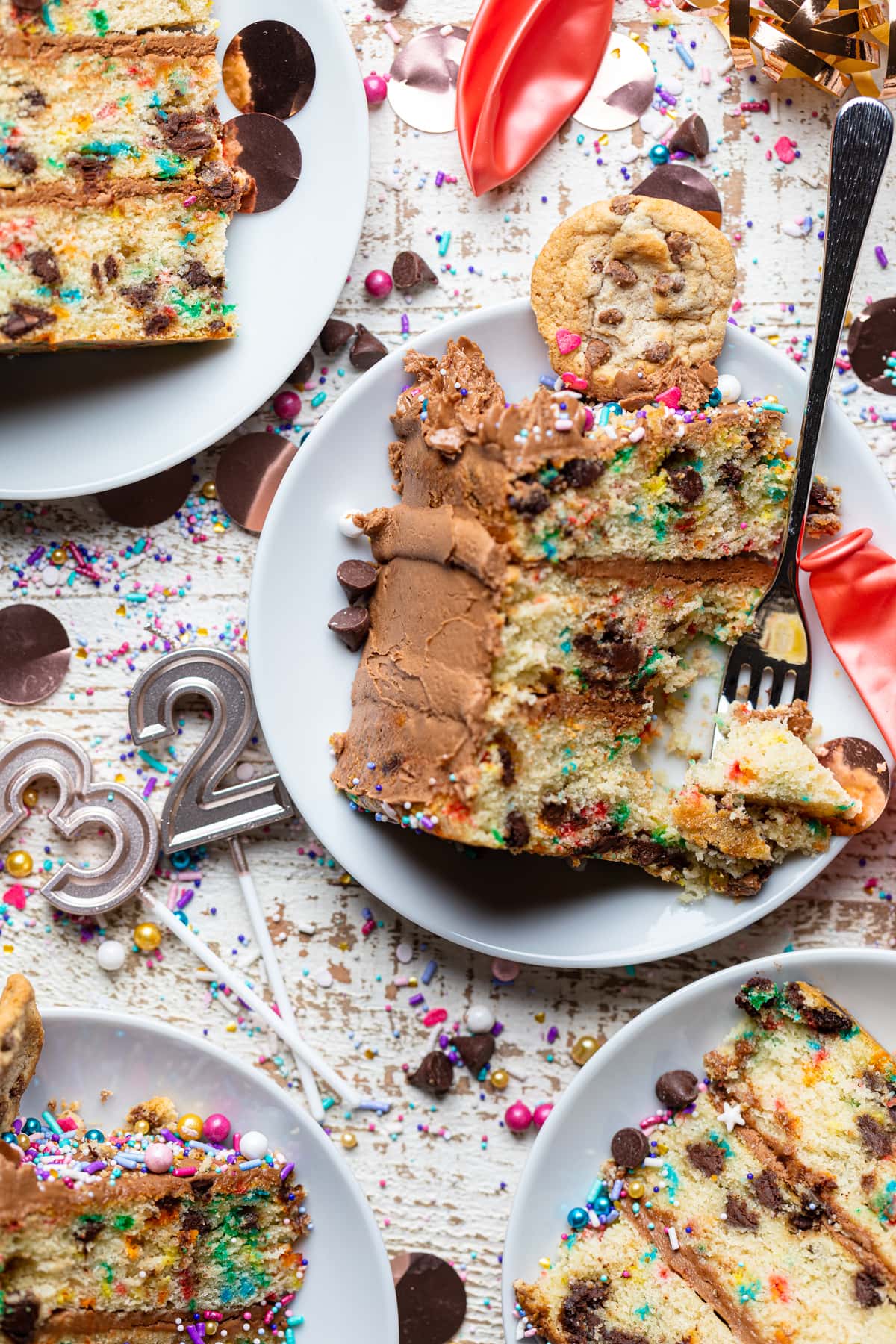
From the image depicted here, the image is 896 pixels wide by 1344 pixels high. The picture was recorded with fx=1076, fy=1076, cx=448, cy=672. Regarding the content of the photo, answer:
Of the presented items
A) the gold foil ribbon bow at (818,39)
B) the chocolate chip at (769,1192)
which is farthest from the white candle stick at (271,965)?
the gold foil ribbon bow at (818,39)

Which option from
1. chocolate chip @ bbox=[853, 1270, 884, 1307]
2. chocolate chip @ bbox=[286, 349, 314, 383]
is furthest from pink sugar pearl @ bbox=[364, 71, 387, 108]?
chocolate chip @ bbox=[853, 1270, 884, 1307]

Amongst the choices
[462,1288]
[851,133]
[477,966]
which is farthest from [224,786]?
[851,133]

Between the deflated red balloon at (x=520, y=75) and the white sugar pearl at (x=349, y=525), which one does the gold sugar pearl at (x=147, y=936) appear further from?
the deflated red balloon at (x=520, y=75)

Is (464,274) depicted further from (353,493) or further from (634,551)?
(634,551)

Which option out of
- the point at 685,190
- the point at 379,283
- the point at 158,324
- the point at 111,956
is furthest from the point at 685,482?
the point at 111,956

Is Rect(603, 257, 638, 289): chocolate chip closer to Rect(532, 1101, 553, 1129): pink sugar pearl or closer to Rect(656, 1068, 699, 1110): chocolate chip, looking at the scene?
Rect(656, 1068, 699, 1110): chocolate chip

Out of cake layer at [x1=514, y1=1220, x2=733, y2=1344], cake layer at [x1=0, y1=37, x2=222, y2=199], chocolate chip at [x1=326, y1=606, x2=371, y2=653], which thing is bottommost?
cake layer at [x1=514, y1=1220, x2=733, y2=1344]

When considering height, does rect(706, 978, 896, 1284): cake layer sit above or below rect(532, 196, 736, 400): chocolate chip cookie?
below
